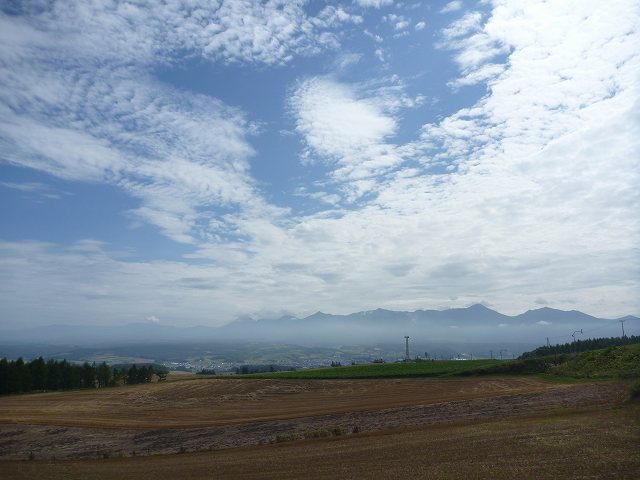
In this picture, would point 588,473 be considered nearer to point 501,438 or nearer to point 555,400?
point 501,438

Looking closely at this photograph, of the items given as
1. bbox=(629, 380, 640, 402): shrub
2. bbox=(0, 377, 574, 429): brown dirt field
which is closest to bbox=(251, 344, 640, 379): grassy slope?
bbox=(0, 377, 574, 429): brown dirt field

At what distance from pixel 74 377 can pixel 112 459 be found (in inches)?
2701

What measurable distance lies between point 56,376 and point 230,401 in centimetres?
4773

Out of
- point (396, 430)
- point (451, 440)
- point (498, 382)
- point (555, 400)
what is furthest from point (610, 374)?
point (451, 440)

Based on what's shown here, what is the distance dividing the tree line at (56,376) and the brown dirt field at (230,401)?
13.4 m

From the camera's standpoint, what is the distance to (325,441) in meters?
29.7

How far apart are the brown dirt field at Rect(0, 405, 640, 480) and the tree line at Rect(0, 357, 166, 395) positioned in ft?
188

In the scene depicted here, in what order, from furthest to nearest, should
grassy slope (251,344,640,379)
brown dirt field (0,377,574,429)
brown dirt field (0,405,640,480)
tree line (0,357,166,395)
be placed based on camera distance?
tree line (0,357,166,395), grassy slope (251,344,640,379), brown dirt field (0,377,574,429), brown dirt field (0,405,640,480)

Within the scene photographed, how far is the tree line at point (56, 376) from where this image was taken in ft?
258

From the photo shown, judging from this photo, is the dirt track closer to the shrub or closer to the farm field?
the farm field

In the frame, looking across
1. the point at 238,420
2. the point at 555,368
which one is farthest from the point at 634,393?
the point at 555,368

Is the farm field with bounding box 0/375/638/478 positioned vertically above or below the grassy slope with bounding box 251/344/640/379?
below

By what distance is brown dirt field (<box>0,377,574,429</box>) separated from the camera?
45.0m

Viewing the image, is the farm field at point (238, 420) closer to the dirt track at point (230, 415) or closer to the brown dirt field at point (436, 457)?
the dirt track at point (230, 415)
